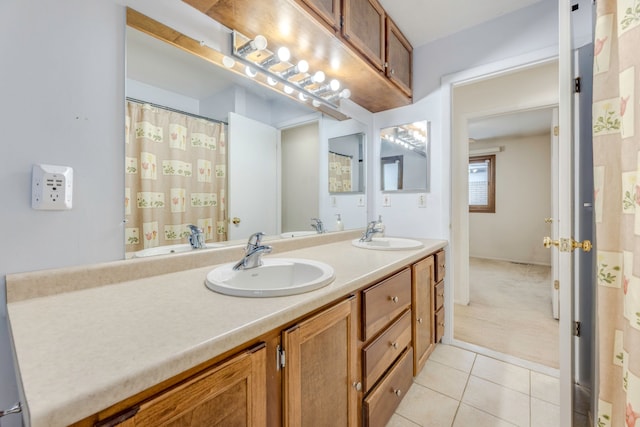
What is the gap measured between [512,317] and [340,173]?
6.99 ft

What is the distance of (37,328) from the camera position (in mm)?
570

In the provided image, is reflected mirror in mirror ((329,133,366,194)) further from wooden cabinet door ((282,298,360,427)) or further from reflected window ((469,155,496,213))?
reflected window ((469,155,496,213))

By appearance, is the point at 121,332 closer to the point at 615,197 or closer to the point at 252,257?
the point at 252,257

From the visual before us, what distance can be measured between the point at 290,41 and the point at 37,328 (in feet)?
4.70

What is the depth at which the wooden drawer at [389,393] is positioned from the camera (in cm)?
106

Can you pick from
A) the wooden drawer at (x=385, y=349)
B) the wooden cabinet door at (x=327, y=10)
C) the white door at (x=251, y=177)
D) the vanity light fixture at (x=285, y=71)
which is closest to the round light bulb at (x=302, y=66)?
the vanity light fixture at (x=285, y=71)

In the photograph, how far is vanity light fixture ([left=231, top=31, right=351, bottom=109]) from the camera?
4.10 feet

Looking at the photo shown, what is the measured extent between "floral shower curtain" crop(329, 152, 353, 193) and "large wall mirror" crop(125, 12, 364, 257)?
0.41 m

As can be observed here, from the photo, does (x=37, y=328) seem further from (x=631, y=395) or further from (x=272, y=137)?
(x=631, y=395)

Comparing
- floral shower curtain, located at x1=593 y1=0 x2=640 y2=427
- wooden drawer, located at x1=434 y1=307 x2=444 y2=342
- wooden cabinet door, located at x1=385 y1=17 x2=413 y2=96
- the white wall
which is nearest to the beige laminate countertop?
floral shower curtain, located at x1=593 y1=0 x2=640 y2=427

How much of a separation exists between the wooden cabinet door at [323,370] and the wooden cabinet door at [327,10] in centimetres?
123

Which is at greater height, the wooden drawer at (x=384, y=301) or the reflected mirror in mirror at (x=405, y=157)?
the reflected mirror in mirror at (x=405, y=157)

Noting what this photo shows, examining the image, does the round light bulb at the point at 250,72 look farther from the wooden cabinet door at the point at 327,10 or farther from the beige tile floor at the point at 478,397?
the beige tile floor at the point at 478,397

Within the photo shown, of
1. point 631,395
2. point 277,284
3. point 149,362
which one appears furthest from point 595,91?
point 149,362
